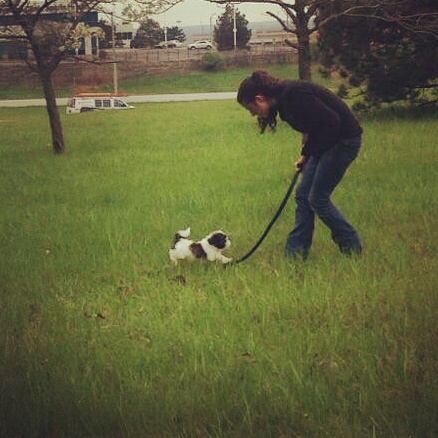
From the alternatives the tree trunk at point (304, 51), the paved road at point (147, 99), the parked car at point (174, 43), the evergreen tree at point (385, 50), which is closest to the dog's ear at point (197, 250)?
the tree trunk at point (304, 51)

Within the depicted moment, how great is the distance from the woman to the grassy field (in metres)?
0.34

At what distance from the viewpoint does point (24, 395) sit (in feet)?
12.7

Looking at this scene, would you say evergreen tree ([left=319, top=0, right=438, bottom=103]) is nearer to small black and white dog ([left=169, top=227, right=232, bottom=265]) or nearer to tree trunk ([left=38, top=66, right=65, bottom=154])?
tree trunk ([left=38, top=66, right=65, bottom=154])

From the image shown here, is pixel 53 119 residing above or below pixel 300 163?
above

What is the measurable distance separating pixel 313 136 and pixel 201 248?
1358 millimetres

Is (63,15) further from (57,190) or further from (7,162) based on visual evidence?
(57,190)

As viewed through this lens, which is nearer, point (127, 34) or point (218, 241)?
point (218, 241)

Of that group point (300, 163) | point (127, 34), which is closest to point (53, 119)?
point (300, 163)

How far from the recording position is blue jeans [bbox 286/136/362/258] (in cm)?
586

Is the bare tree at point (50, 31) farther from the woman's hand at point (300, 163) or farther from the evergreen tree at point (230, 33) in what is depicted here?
the evergreen tree at point (230, 33)

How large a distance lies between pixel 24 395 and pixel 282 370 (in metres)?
1.39

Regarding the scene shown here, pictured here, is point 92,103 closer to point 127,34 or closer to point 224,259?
point 224,259

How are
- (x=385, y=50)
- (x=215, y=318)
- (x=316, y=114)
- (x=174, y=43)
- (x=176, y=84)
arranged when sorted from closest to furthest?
(x=215, y=318) < (x=316, y=114) < (x=385, y=50) < (x=176, y=84) < (x=174, y=43)

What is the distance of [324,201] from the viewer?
5.90m
